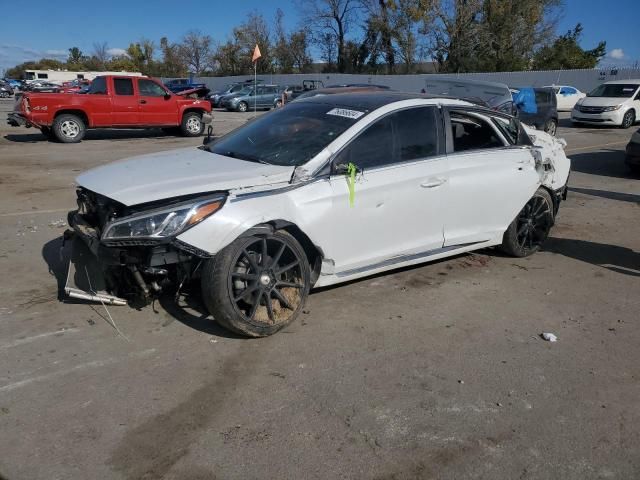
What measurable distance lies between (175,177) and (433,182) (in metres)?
2.11

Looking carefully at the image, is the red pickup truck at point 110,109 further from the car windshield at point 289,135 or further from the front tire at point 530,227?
the front tire at point 530,227

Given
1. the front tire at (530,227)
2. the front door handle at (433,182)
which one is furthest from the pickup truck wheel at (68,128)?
the front door handle at (433,182)

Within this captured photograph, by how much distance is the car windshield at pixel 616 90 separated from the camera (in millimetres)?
22000

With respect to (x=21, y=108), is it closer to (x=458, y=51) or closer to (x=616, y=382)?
(x=616, y=382)

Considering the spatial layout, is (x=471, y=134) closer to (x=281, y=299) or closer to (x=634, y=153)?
(x=281, y=299)

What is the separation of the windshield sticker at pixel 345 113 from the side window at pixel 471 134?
39.1 inches

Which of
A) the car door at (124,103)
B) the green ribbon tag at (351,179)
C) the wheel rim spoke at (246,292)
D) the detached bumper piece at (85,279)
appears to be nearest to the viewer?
the wheel rim spoke at (246,292)

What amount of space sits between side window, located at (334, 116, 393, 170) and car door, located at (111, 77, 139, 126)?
43.8 feet

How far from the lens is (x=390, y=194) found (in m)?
4.38

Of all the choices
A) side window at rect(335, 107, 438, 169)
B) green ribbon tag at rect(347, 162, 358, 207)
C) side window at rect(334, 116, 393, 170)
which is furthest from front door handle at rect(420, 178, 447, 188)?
green ribbon tag at rect(347, 162, 358, 207)

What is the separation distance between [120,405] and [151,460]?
54cm

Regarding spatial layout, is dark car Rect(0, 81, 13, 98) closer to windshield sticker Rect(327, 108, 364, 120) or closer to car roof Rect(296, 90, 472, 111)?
car roof Rect(296, 90, 472, 111)

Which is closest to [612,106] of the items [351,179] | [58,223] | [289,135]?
[289,135]

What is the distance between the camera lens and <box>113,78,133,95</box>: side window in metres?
16.0
